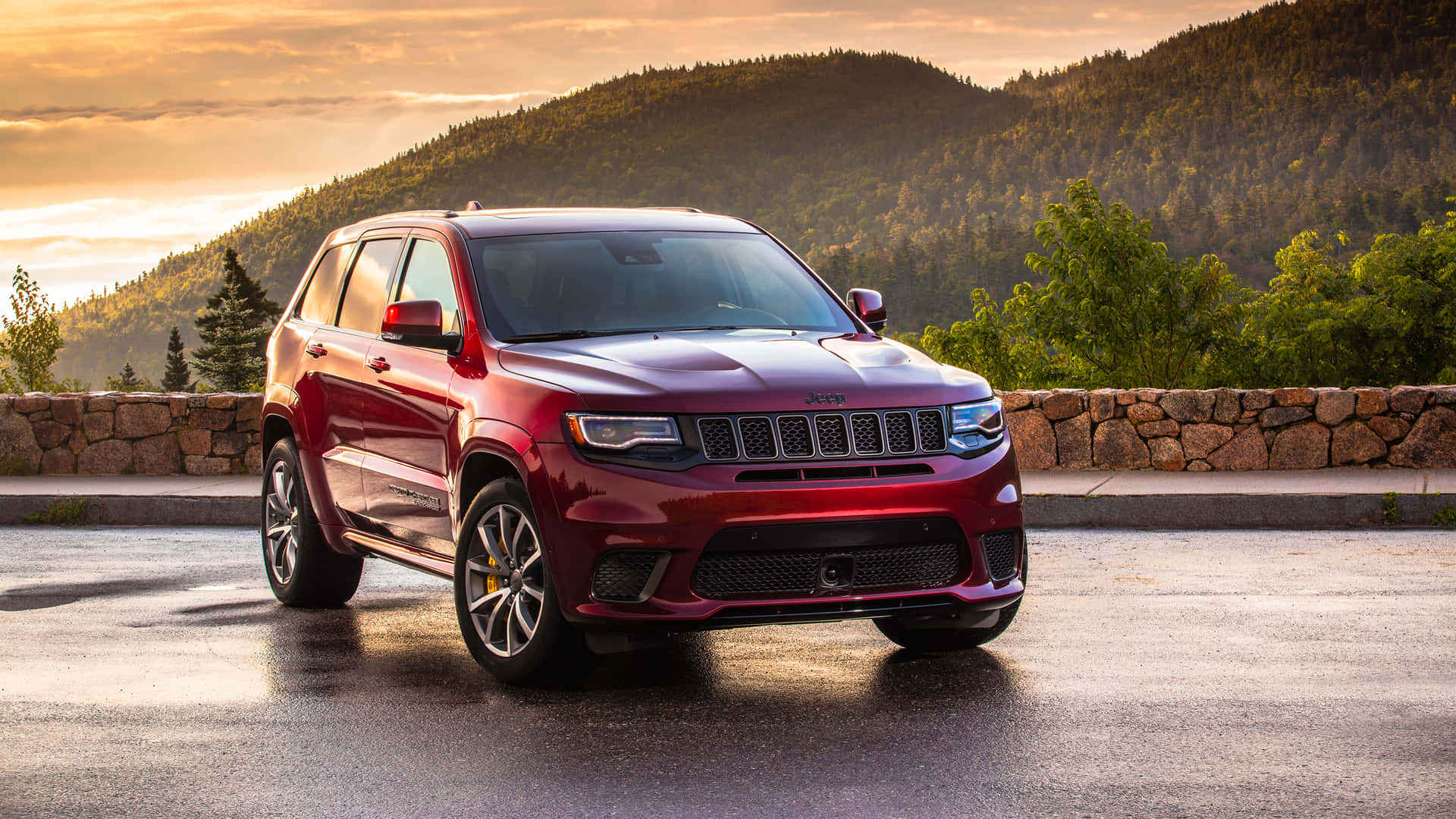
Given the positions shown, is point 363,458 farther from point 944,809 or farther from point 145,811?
point 944,809

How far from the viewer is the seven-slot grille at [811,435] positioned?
18.4 ft

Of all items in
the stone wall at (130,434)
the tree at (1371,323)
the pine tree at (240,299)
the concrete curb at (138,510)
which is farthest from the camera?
the pine tree at (240,299)

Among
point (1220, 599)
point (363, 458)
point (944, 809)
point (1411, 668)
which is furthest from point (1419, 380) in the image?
point (944, 809)

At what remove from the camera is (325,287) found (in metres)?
8.39

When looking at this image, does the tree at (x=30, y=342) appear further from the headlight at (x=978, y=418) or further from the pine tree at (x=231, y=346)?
the pine tree at (x=231, y=346)

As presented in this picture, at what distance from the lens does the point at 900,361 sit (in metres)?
6.20

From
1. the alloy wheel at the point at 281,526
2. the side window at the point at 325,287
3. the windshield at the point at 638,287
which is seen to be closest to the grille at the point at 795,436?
the windshield at the point at 638,287

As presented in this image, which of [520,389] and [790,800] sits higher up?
[520,389]

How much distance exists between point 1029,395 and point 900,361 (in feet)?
26.3

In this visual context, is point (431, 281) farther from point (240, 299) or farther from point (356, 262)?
point (240, 299)

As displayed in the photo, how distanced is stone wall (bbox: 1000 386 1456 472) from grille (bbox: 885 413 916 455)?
7787 mm

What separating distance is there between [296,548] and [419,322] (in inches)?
89.5

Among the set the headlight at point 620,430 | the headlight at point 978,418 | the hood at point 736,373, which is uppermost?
the hood at point 736,373

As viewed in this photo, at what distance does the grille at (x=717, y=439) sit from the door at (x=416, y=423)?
1296mm
